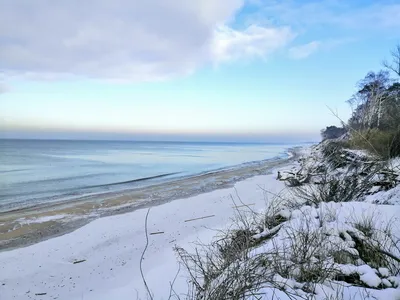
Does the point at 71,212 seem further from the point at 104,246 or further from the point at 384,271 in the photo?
the point at 384,271

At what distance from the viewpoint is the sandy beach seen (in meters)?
5.96

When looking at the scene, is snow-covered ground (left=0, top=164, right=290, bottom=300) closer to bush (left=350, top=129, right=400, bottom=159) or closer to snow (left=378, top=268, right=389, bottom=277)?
snow (left=378, top=268, right=389, bottom=277)

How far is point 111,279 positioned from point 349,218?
16.9 ft

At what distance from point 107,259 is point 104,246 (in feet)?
3.26

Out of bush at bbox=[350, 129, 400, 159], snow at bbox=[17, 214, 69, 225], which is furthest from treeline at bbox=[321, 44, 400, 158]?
snow at bbox=[17, 214, 69, 225]

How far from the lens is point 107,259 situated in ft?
24.8

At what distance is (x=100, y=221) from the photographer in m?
11.1

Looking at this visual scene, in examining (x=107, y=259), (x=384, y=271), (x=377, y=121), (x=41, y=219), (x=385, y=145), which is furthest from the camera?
(x=377, y=121)

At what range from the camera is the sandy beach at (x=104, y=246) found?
5.96 m

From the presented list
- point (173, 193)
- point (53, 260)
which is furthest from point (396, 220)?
point (173, 193)

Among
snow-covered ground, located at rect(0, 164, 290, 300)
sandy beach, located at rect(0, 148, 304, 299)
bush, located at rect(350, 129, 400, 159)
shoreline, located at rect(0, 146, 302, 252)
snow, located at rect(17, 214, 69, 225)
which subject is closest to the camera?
snow-covered ground, located at rect(0, 164, 290, 300)

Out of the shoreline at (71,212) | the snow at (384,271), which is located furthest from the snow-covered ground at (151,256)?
the shoreline at (71,212)

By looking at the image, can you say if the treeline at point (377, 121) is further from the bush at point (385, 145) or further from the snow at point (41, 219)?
the snow at point (41, 219)

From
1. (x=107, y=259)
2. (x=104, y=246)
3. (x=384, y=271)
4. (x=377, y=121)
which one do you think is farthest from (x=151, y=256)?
(x=377, y=121)
